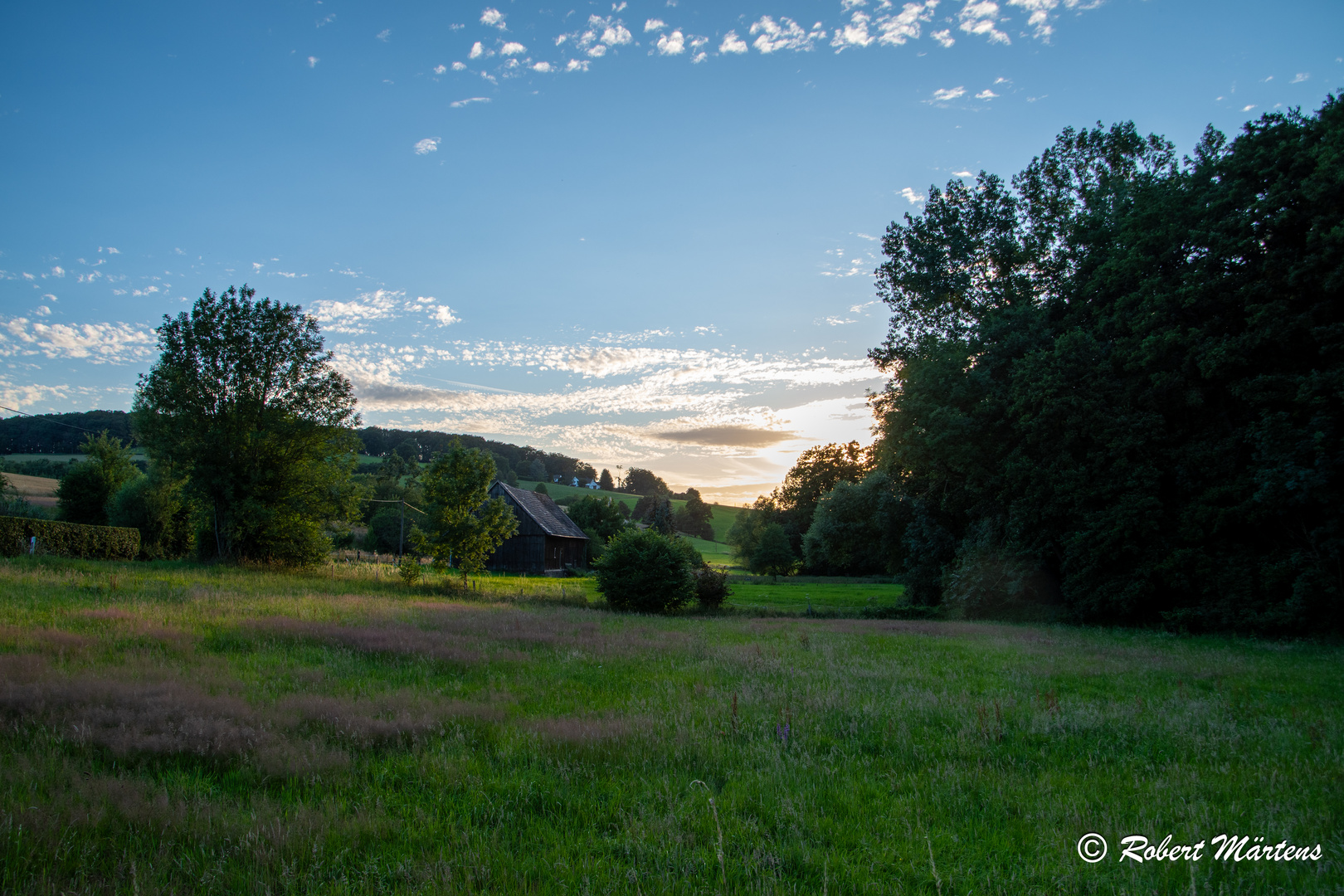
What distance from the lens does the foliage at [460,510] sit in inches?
1148

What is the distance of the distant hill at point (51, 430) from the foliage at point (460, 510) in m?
46.2

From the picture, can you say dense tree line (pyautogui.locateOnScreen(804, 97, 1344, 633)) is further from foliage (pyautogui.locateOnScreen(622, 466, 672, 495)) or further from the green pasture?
foliage (pyautogui.locateOnScreen(622, 466, 672, 495))

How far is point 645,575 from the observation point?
27.4m

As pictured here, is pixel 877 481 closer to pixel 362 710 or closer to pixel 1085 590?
pixel 1085 590

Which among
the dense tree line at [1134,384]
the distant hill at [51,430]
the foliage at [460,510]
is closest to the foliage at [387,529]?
the distant hill at [51,430]

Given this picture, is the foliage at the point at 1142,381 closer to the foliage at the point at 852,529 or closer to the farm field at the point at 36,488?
the foliage at the point at 852,529

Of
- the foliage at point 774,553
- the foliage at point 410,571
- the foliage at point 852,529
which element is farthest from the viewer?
the foliage at point 774,553

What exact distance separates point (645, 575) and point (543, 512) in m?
28.6

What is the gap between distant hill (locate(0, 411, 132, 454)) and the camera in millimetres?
61125

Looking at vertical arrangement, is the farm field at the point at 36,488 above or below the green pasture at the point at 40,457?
below

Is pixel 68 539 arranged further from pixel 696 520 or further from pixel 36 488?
pixel 696 520

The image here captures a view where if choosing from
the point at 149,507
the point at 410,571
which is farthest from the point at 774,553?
the point at 149,507

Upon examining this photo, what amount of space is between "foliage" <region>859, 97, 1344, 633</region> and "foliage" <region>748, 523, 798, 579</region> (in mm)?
26743

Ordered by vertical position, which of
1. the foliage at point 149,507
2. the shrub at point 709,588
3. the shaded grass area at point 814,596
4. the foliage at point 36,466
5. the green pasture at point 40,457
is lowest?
the shaded grass area at point 814,596
